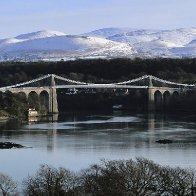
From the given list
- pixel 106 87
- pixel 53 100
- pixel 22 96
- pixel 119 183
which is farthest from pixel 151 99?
pixel 119 183

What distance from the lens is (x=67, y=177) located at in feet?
30.6

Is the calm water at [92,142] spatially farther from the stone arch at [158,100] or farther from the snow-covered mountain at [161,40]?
the snow-covered mountain at [161,40]

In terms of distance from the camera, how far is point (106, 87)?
111ft

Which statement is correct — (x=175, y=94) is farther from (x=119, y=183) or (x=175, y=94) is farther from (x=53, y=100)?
(x=119, y=183)

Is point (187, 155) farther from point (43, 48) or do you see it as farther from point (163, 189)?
point (43, 48)

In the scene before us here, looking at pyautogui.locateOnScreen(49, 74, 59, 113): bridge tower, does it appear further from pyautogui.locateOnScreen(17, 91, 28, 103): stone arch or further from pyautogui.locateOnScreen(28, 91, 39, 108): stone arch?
pyautogui.locateOnScreen(17, 91, 28, 103): stone arch

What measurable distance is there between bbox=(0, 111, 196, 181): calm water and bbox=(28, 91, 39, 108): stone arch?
343cm

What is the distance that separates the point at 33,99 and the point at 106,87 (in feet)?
15.4

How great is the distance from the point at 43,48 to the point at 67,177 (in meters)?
87.5

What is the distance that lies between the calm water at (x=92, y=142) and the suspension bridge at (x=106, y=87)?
645 centimetres

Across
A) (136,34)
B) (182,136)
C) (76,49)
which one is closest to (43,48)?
(76,49)

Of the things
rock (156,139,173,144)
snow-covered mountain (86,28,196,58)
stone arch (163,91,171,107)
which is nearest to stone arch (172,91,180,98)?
stone arch (163,91,171,107)

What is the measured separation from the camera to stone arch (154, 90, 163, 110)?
33.6 meters

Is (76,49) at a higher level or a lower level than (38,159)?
higher
